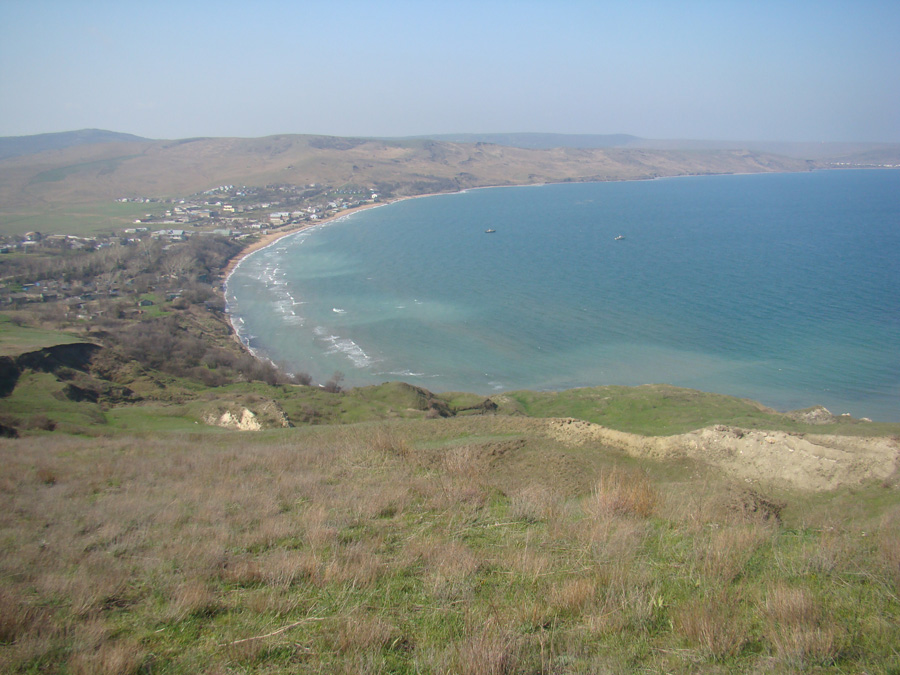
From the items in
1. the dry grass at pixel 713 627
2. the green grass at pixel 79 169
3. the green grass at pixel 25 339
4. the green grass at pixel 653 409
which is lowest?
the green grass at pixel 653 409

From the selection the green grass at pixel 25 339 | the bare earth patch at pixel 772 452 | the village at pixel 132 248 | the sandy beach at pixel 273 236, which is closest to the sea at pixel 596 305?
the sandy beach at pixel 273 236

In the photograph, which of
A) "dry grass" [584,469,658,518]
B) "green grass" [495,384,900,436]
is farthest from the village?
"dry grass" [584,469,658,518]

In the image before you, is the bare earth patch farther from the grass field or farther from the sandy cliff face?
the sandy cliff face

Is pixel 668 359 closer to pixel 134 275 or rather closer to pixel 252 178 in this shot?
pixel 134 275

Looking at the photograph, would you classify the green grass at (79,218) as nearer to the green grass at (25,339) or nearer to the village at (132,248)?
the village at (132,248)

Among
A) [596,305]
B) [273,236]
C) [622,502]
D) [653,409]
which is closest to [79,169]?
[273,236]

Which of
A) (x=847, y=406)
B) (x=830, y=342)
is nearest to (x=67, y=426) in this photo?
(x=847, y=406)

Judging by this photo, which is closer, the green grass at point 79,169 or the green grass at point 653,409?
the green grass at point 653,409

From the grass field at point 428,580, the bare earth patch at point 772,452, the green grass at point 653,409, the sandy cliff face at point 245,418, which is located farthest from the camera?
the sandy cliff face at point 245,418
